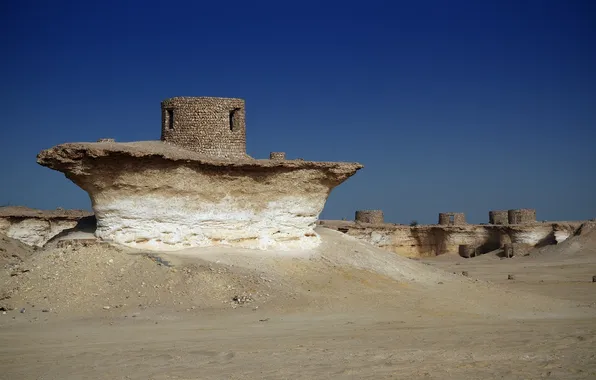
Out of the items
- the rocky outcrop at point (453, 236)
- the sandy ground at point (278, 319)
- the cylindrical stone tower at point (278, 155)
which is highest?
the cylindrical stone tower at point (278, 155)

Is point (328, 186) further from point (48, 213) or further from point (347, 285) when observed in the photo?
point (48, 213)

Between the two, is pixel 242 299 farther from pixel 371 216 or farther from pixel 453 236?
pixel 453 236

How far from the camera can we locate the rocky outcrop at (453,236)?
3366cm

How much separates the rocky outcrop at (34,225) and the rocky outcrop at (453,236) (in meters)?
12.6

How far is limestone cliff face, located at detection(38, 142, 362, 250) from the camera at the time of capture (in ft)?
49.0

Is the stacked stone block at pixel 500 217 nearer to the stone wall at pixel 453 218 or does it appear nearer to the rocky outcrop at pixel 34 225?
the stone wall at pixel 453 218

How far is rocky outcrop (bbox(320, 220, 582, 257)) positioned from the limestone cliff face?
1572cm

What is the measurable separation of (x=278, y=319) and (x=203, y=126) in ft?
22.0

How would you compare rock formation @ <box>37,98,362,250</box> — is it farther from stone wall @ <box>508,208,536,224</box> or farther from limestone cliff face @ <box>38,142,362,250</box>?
stone wall @ <box>508,208,536,224</box>

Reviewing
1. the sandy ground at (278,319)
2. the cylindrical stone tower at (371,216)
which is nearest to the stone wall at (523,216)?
the cylindrical stone tower at (371,216)

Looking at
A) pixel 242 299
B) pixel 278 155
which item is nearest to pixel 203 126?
pixel 278 155

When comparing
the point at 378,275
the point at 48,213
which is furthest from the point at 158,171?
the point at 48,213

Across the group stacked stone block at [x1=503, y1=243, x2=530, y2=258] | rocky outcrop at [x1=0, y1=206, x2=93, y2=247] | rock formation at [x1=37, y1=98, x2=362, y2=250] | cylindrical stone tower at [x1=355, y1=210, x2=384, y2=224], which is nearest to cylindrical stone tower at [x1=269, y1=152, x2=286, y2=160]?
rock formation at [x1=37, y1=98, x2=362, y2=250]

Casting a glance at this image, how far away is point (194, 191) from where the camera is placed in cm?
1591
